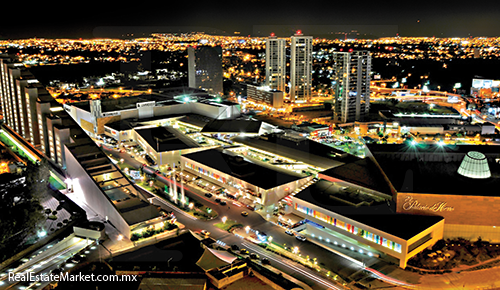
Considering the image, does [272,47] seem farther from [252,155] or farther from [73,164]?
[73,164]

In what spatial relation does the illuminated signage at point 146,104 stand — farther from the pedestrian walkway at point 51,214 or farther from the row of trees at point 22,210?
the pedestrian walkway at point 51,214

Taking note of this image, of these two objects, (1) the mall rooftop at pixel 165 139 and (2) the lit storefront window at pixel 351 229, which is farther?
(1) the mall rooftop at pixel 165 139

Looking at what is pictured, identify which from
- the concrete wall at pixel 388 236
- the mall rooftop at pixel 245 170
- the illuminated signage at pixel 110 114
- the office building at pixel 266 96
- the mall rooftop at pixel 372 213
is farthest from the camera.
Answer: the office building at pixel 266 96

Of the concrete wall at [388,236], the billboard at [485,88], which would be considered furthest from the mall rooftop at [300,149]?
the billboard at [485,88]

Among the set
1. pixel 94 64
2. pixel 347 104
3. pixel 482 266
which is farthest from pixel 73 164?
pixel 94 64

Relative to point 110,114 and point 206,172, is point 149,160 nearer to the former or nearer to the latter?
point 206,172

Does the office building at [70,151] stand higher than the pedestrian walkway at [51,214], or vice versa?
the office building at [70,151]
